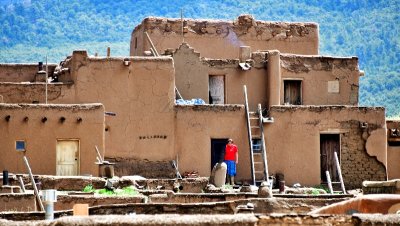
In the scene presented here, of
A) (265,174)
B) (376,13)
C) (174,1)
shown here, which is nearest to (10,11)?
(174,1)

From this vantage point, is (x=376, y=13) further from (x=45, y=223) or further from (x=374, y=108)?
(x=45, y=223)

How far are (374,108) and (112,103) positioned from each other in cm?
838

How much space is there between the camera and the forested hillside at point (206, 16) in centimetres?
8250

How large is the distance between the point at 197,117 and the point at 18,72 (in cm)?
759

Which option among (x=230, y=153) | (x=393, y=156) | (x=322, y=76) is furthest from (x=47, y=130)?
(x=393, y=156)

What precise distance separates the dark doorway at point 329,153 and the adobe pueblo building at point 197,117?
44 mm

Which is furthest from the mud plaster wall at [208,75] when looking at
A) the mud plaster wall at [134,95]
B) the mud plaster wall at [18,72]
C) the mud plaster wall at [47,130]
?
the mud plaster wall at [18,72]

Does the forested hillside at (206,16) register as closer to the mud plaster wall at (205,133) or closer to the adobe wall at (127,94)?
the mud plaster wall at (205,133)

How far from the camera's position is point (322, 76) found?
1535 inches

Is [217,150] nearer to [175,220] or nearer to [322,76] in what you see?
[322,76]

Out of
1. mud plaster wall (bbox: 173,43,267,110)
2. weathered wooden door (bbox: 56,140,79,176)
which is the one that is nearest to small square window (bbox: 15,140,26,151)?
weathered wooden door (bbox: 56,140,79,176)

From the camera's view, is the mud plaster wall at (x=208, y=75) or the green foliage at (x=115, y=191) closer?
the green foliage at (x=115, y=191)

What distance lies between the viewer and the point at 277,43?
41688mm

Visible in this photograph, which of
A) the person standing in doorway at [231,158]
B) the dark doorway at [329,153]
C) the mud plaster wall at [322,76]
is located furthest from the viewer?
the mud plaster wall at [322,76]
